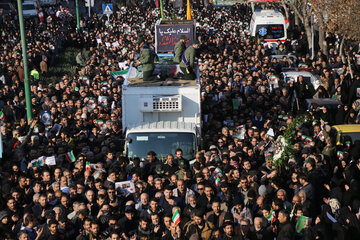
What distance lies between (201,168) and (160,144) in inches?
76.2

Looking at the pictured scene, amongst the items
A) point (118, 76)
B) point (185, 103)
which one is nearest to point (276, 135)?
point (185, 103)

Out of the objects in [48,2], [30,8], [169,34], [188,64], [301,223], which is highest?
[48,2]

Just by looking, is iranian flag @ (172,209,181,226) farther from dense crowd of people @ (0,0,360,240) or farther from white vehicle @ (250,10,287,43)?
white vehicle @ (250,10,287,43)

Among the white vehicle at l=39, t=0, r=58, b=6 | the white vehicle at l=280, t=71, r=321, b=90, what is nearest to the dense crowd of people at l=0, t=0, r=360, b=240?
the white vehicle at l=280, t=71, r=321, b=90

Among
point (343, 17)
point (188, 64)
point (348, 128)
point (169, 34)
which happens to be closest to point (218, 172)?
point (348, 128)

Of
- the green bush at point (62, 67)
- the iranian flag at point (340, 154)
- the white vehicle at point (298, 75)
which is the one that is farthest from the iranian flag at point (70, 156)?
the green bush at point (62, 67)

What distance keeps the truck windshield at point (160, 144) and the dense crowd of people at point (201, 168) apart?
206 mm

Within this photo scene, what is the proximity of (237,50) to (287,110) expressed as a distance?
9.84 m

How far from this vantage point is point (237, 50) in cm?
3056

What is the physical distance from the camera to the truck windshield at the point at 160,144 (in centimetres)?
1502

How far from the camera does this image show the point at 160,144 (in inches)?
593

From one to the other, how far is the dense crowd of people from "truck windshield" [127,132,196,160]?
0.68 ft

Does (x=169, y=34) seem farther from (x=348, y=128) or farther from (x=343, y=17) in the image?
(x=348, y=128)

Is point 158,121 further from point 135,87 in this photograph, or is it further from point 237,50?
point 237,50
